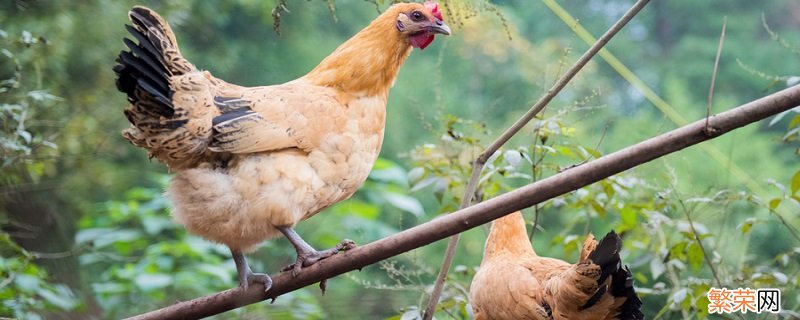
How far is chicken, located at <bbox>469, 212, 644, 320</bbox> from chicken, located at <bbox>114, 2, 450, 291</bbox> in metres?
0.52

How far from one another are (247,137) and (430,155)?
0.76 metres

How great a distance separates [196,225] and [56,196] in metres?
1.24

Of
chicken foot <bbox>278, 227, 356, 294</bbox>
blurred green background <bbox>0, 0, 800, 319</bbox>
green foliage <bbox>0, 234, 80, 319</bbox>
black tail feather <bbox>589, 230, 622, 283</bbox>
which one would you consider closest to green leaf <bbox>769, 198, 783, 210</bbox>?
blurred green background <bbox>0, 0, 800, 319</bbox>

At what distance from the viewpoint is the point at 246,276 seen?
5.67ft

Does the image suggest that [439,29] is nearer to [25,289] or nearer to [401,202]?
[401,202]

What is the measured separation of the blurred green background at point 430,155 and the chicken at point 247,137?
0.23 m

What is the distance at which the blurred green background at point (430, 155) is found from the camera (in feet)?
7.23

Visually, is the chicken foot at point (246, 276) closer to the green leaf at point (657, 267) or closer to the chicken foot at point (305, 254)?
the chicken foot at point (305, 254)

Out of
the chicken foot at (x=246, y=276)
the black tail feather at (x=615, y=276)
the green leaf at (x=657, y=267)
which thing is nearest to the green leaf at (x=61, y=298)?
the chicken foot at (x=246, y=276)

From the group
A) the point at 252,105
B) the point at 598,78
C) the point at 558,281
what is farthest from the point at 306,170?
the point at 598,78

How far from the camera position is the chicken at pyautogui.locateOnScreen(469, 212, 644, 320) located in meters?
1.83

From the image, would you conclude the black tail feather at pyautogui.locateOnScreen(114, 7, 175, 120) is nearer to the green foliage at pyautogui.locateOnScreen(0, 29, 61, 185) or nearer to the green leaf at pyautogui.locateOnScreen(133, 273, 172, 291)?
the green foliage at pyautogui.locateOnScreen(0, 29, 61, 185)

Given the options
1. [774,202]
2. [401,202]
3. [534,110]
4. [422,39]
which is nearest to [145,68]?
[422,39]

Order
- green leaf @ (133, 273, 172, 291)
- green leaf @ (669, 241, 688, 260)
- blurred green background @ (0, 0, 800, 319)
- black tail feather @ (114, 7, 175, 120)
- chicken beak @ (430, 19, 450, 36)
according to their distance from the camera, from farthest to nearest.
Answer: green leaf @ (133, 273, 172, 291) → blurred green background @ (0, 0, 800, 319) → green leaf @ (669, 241, 688, 260) → chicken beak @ (430, 19, 450, 36) → black tail feather @ (114, 7, 175, 120)
